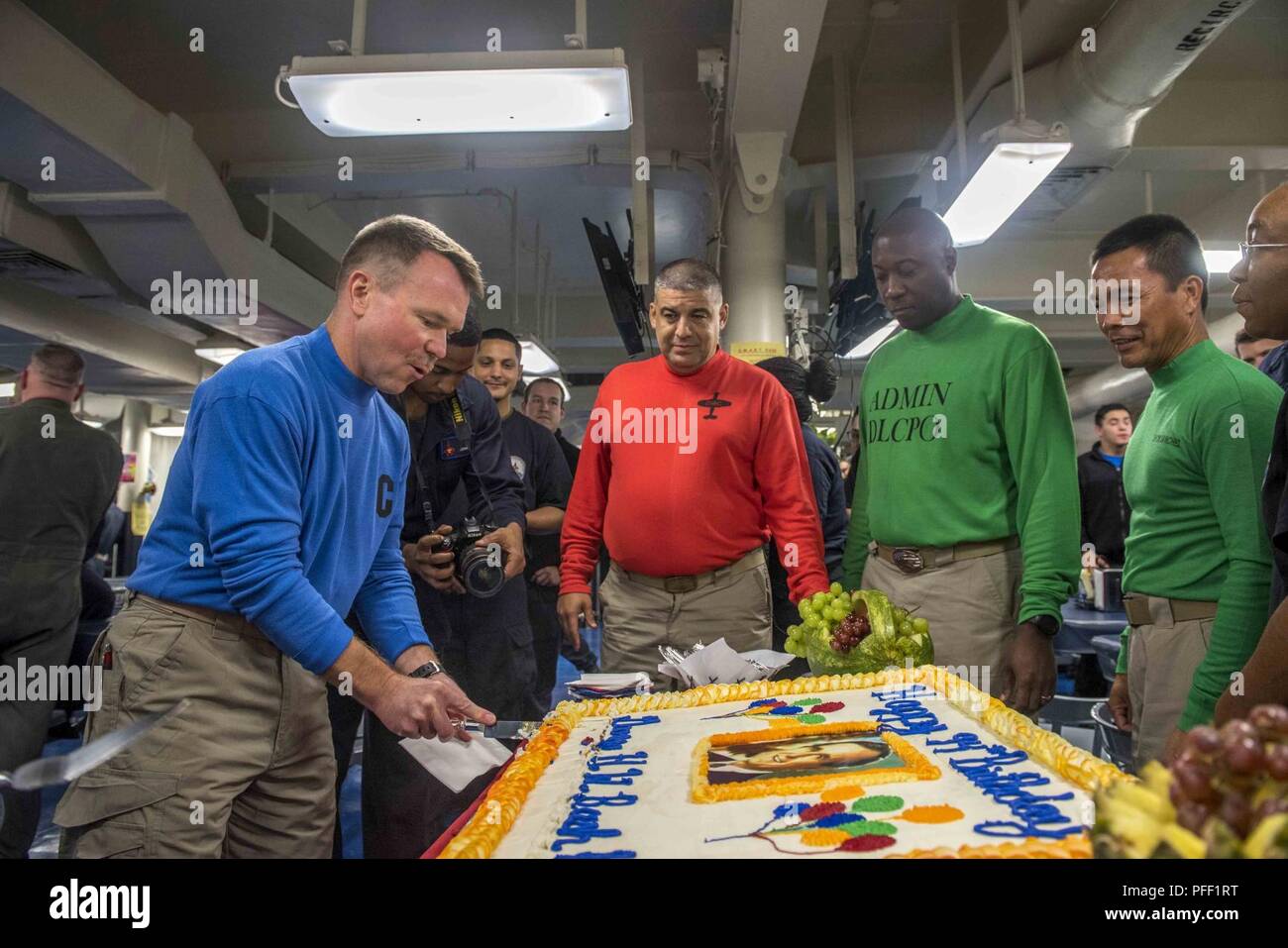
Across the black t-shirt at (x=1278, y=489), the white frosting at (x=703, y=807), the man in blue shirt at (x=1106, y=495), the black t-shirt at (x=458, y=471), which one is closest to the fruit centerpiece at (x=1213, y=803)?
the white frosting at (x=703, y=807)

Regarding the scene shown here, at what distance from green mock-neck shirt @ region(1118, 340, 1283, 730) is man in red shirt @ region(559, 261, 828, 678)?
86cm

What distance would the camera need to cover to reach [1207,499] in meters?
2.04

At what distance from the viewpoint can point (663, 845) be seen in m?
1.22

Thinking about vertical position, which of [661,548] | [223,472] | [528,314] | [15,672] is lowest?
[15,672]

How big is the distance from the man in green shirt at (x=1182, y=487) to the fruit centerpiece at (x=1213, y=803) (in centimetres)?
119

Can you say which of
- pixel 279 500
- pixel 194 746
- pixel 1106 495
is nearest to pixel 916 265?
pixel 279 500

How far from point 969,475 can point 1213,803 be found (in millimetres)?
1583

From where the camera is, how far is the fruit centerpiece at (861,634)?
6.94 feet

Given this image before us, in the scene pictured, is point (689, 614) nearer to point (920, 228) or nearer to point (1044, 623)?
point (1044, 623)

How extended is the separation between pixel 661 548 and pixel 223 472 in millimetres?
1318

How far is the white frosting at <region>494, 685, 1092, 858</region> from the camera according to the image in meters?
1.18

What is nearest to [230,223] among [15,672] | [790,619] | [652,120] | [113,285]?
[113,285]
